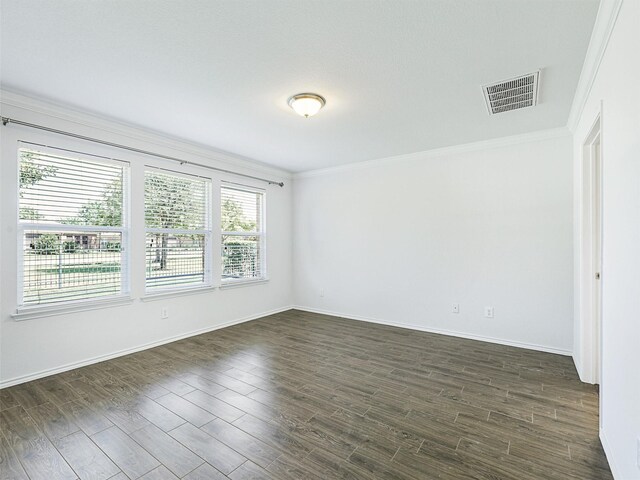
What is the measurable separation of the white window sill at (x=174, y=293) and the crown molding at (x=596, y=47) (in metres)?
4.52

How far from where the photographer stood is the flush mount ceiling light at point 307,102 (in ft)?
9.10

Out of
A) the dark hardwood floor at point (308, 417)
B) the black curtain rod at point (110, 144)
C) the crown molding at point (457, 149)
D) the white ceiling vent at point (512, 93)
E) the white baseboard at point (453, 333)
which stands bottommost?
the dark hardwood floor at point (308, 417)

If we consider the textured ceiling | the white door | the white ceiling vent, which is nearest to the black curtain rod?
the textured ceiling

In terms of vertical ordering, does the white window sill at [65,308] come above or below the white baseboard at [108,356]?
above

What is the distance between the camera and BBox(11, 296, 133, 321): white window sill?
2840 mm

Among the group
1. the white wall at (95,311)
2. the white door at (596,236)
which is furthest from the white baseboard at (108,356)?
the white door at (596,236)

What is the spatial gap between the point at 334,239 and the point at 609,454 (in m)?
4.07

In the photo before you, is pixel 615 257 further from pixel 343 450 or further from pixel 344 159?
pixel 344 159

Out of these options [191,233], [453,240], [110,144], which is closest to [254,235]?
[191,233]

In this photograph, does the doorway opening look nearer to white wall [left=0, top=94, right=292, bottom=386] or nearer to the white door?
the white door

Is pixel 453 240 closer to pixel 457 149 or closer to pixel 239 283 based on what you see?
pixel 457 149

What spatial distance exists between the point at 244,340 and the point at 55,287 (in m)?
2.05

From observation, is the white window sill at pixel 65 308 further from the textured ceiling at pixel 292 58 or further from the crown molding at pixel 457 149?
the crown molding at pixel 457 149

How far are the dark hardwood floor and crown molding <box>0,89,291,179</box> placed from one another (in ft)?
8.05
